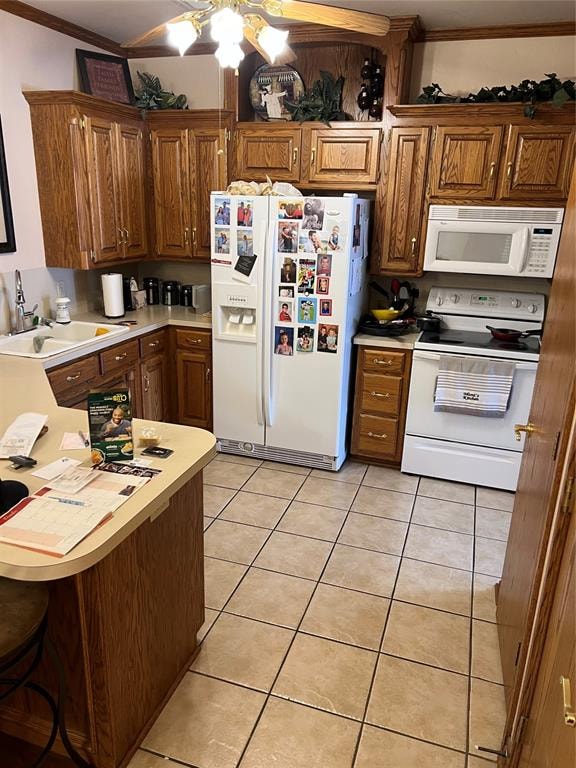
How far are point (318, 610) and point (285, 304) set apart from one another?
1.74m

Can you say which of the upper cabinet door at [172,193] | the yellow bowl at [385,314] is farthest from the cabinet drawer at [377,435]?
the upper cabinet door at [172,193]

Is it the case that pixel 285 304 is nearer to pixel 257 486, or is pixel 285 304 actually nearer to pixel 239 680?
pixel 257 486

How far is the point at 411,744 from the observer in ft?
5.99

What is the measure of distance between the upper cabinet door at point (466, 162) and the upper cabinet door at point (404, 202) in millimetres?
85

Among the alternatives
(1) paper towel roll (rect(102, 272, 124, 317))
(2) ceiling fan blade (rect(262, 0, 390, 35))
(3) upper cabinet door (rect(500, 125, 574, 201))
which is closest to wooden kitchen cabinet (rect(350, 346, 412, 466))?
(3) upper cabinet door (rect(500, 125, 574, 201))

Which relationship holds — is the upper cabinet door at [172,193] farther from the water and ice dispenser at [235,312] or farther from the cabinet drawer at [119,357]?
the cabinet drawer at [119,357]

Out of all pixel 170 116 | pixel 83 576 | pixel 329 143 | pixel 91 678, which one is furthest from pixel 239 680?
pixel 170 116

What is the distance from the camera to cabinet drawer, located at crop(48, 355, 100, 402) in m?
2.90

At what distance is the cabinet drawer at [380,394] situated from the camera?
11.5 feet

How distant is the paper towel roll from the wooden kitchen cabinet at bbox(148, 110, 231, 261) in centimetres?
48

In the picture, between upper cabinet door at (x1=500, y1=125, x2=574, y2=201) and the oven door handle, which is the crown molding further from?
the oven door handle

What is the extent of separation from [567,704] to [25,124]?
11.8 feet

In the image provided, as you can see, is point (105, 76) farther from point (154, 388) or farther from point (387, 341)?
point (387, 341)

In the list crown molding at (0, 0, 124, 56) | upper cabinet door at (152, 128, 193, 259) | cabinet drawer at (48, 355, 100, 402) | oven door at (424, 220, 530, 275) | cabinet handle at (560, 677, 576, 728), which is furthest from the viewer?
upper cabinet door at (152, 128, 193, 259)
